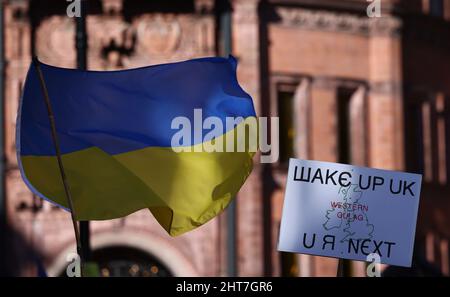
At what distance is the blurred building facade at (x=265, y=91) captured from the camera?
29.6m

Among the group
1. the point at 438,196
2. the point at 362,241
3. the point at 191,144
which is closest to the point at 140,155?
the point at 191,144

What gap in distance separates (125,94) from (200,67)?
2.51ft

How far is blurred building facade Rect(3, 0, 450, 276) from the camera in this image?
29.6m

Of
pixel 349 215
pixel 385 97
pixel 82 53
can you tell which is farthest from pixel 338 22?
pixel 349 215

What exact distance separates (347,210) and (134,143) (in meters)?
2.13

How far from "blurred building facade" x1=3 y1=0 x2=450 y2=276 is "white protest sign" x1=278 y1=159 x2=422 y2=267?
16.2 metres

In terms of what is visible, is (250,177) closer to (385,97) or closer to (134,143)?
(385,97)

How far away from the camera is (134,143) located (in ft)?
47.1

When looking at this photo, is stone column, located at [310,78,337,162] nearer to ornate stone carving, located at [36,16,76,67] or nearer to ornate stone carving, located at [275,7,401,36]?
ornate stone carving, located at [275,7,401,36]

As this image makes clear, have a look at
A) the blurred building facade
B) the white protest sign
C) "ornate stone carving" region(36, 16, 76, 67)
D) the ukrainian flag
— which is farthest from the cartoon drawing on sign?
"ornate stone carving" region(36, 16, 76, 67)

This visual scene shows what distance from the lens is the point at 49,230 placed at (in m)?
29.6

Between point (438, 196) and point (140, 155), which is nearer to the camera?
point (140, 155)

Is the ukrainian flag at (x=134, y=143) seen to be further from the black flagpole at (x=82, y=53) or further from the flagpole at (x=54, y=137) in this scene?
the black flagpole at (x=82, y=53)
